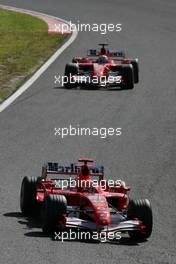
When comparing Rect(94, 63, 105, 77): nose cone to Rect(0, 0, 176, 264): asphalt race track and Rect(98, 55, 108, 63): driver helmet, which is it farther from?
Rect(0, 0, 176, 264): asphalt race track

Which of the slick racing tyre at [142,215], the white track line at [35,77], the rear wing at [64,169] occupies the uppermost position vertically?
the white track line at [35,77]

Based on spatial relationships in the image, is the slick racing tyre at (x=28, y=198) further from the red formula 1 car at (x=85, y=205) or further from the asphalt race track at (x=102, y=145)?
the asphalt race track at (x=102, y=145)

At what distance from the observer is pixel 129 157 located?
15969 millimetres

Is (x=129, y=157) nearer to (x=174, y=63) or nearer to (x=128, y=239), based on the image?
(x=128, y=239)

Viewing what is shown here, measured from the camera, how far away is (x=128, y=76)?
78.0ft

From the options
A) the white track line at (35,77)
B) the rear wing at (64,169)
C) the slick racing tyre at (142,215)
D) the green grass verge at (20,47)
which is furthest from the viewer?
the green grass verge at (20,47)

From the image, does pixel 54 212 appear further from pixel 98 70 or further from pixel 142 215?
pixel 98 70

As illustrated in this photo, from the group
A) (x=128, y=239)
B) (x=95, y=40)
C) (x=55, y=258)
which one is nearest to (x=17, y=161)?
(x=128, y=239)

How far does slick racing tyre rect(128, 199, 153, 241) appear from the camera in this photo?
11211 millimetres

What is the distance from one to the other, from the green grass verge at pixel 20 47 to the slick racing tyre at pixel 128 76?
232 centimetres

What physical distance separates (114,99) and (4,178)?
28.0ft

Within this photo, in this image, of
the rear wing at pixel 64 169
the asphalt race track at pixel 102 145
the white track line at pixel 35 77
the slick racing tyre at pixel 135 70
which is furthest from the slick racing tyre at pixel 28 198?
the slick racing tyre at pixel 135 70

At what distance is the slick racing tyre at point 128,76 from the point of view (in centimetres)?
2375

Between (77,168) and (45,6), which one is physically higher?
(45,6)
